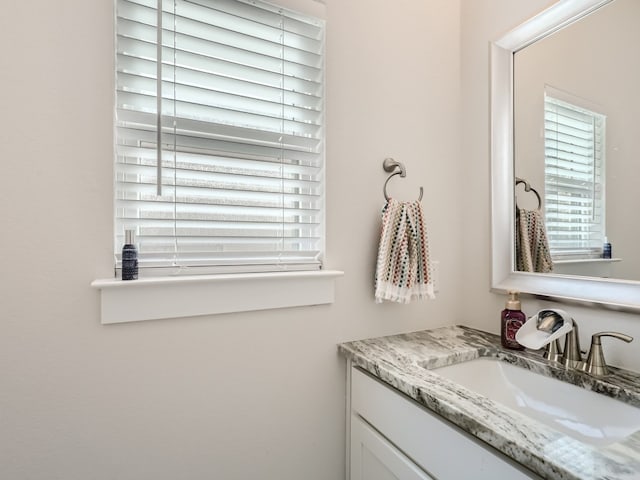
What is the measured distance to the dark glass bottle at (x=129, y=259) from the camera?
2.69ft

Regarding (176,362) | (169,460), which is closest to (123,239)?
(176,362)

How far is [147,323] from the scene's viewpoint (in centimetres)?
86

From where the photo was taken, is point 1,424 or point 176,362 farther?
point 176,362

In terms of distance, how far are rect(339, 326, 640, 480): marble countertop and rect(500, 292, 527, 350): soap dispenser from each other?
0.03 m

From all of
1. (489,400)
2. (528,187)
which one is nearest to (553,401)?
(489,400)

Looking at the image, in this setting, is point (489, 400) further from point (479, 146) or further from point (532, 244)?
point (479, 146)

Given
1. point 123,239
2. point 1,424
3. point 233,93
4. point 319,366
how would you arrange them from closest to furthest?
point 1,424
point 123,239
point 233,93
point 319,366

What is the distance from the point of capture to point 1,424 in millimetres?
745

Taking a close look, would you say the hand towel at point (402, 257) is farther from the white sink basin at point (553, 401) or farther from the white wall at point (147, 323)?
the white sink basin at point (553, 401)

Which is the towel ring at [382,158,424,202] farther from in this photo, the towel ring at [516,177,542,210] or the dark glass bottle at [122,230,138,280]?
the dark glass bottle at [122,230,138,280]

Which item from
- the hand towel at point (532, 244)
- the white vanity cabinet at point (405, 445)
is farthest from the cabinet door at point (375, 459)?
the hand towel at point (532, 244)

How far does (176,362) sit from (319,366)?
0.43 metres

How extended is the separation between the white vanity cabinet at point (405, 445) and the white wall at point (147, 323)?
0.34ft

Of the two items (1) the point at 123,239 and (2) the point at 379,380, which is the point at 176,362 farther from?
(2) the point at 379,380
